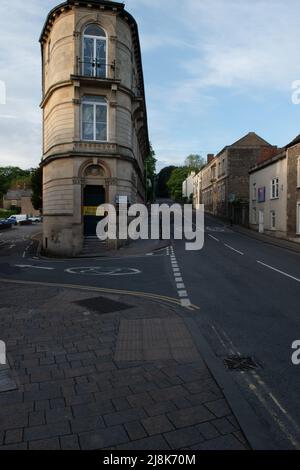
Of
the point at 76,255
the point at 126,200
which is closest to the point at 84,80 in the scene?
the point at 126,200

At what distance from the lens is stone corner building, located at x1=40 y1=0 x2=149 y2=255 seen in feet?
83.2

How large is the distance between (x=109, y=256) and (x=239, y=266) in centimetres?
910

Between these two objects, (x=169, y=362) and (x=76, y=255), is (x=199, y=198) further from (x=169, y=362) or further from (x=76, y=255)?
(x=169, y=362)

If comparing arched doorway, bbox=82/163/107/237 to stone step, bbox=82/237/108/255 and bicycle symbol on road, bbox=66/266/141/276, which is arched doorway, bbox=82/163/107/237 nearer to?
stone step, bbox=82/237/108/255

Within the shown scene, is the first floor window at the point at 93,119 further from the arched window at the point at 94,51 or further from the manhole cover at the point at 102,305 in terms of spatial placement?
the manhole cover at the point at 102,305

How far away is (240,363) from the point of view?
19.5 ft

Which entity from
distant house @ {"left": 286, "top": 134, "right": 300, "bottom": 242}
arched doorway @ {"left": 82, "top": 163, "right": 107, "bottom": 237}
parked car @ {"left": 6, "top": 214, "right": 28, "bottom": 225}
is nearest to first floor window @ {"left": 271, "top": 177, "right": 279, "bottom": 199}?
distant house @ {"left": 286, "top": 134, "right": 300, "bottom": 242}

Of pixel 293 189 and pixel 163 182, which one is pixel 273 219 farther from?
pixel 163 182

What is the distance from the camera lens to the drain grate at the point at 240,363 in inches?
228

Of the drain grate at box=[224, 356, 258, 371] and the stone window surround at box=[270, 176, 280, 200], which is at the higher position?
the stone window surround at box=[270, 176, 280, 200]

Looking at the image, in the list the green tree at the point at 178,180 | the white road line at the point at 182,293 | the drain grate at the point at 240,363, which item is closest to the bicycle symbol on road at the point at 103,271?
the white road line at the point at 182,293

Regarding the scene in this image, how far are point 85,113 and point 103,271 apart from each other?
14262 mm

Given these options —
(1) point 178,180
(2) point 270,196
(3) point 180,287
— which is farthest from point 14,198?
(3) point 180,287

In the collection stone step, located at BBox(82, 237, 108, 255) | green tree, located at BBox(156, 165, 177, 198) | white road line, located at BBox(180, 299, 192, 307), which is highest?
green tree, located at BBox(156, 165, 177, 198)
